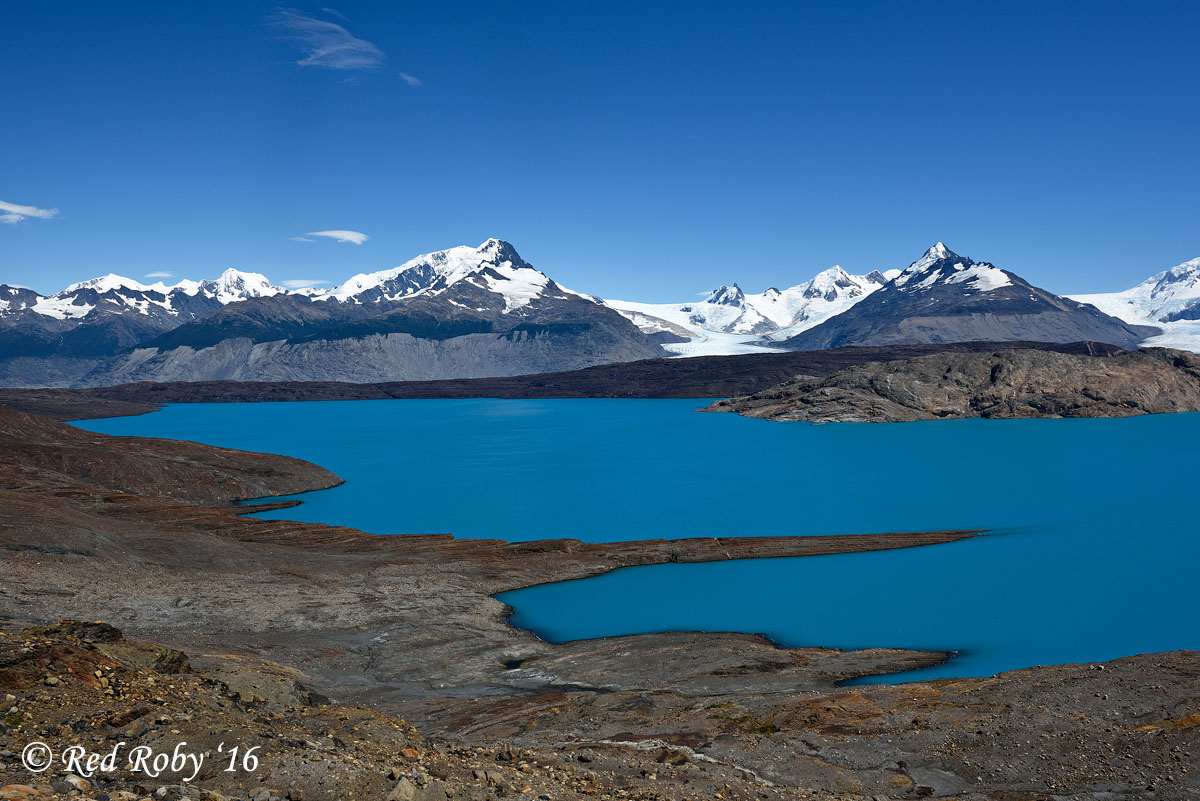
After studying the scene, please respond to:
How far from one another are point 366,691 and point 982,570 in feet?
101

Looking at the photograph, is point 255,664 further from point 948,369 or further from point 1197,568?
point 948,369

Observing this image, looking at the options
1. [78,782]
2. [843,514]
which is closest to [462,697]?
[78,782]

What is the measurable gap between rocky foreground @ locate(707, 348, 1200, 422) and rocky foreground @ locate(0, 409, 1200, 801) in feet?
338

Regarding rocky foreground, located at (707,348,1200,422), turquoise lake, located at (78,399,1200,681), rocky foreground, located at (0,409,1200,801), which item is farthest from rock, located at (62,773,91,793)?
rocky foreground, located at (707,348,1200,422)

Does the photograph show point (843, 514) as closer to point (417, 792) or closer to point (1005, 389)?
point (417, 792)

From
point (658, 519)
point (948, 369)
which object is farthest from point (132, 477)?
point (948, 369)

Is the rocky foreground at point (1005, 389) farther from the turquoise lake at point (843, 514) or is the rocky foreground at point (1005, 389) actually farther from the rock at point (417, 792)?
the rock at point (417, 792)

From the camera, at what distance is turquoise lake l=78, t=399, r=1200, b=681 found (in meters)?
31.1

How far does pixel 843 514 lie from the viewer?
55094mm

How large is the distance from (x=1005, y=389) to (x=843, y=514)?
96316 millimetres

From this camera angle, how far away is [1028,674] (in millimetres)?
20672

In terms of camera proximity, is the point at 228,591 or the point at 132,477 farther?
the point at 132,477

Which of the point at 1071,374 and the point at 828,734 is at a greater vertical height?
the point at 1071,374

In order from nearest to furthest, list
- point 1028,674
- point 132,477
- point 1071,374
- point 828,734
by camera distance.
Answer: point 828,734
point 1028,674
point 132,477
point 1071,374
